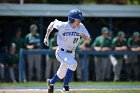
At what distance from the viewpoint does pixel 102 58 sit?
16.0m

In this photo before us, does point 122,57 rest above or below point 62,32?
below

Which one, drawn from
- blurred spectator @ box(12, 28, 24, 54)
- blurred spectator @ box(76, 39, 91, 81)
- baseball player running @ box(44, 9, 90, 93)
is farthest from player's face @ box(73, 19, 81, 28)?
blurred spectator @ box(12, 28, 24, 54)

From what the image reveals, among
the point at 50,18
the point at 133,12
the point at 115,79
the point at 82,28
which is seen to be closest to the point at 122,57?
the point at 115,79

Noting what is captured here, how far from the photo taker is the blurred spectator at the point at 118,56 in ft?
51.9

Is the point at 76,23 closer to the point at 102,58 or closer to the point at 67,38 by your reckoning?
the point at 67,38

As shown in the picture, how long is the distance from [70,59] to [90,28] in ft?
25.8

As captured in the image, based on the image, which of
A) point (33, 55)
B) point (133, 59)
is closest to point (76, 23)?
point (33, 55)

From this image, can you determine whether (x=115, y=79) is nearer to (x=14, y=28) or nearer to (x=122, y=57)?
(x=122, y=57)

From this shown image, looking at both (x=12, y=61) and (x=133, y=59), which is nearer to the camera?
(x=12, y=61)

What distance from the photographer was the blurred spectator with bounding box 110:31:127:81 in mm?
15830

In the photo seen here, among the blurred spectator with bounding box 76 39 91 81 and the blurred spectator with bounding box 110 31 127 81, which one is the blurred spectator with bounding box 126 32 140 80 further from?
the blurred spectator with bounding box 76 39 91 81

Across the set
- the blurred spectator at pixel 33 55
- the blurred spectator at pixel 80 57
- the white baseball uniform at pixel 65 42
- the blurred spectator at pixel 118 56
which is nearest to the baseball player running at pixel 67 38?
the white baseball uniform at pixel 65 42

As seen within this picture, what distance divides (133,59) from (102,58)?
114 cm

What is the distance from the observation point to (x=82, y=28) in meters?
10.2
